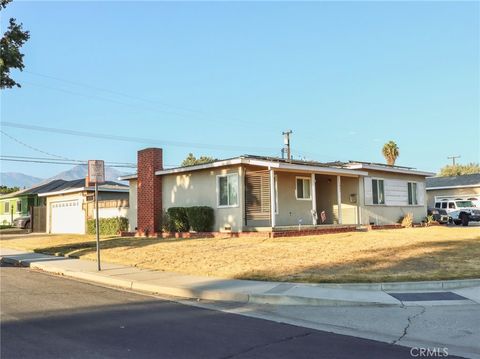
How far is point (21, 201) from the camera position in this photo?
156ft

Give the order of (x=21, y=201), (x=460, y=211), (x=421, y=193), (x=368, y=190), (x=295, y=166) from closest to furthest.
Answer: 1. (x=295, y=166)
2. (x=368, y=190)
3. (x=421, y=193)
4. (x=460, y=211)
5. (x=21, y=201)

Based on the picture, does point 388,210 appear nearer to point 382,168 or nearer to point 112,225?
point 382,168

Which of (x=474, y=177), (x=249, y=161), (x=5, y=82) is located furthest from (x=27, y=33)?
(x=474, y=177)

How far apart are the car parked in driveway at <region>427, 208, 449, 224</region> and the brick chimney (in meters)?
19.2

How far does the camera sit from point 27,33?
17.1 m

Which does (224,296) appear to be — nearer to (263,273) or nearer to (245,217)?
(263,273)

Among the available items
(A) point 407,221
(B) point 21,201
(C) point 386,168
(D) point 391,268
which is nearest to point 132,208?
(C) point 386,168

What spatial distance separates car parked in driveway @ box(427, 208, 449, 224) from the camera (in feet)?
110

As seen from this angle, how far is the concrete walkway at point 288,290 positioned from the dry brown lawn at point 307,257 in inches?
20.3

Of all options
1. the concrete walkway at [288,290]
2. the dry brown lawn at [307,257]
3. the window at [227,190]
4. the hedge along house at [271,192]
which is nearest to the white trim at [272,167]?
the hedge along house at [271,192]

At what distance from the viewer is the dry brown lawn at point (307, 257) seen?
11.9 metres

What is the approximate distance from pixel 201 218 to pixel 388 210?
12.7 metres

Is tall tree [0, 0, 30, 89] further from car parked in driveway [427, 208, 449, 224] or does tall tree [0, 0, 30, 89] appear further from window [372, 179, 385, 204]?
car parked in driveway [427, 208, 449, 224]

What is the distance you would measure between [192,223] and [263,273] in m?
11.0
